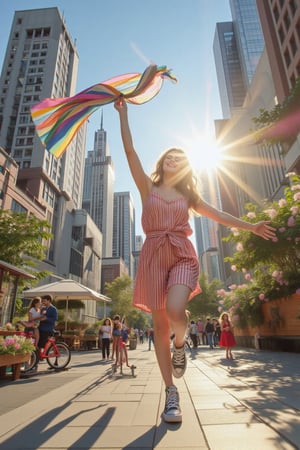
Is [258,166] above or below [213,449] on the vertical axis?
above

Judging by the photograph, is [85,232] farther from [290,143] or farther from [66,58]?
[290,143]

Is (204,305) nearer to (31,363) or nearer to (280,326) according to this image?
(280,326)

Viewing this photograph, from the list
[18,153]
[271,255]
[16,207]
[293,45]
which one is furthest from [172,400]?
[18,153]

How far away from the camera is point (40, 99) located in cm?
5850

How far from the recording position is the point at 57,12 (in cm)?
6888

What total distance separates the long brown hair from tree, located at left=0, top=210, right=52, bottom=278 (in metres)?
11.0

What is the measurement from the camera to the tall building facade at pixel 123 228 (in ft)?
545

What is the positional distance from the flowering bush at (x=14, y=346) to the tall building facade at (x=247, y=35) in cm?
10932

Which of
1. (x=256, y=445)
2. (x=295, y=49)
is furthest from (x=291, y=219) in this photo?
(x=295, y=49)

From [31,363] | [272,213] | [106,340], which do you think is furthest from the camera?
[106,340]

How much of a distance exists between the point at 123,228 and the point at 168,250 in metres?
170

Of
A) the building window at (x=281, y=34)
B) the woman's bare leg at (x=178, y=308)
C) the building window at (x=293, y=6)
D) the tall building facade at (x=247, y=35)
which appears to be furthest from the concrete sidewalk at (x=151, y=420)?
the tall building facade at (x=247, y=35)

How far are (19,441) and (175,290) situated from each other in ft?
4.69

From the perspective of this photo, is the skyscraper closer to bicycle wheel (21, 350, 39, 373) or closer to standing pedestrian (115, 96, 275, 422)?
bicycle wheel (21, 350, 39, 373)
